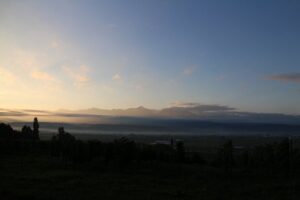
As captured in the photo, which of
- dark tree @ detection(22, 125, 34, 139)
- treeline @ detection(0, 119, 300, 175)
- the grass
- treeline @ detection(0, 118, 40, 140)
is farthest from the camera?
dark tree @ detection(22, 125, 34, 139)

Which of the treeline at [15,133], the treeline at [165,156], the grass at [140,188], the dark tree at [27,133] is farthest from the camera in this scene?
the dark tree at [27,133]

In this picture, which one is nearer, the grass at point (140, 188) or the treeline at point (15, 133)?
the grass at point (140, 188)

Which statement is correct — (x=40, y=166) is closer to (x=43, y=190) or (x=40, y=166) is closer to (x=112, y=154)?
(x=112, y=154)

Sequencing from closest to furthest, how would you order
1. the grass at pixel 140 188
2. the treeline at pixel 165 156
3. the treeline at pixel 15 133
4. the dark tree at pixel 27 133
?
the grass at pixel 140 188
the treeline at pixel 165 156
the treeline at pixel 15 133
the dark tree at pixel 27 133

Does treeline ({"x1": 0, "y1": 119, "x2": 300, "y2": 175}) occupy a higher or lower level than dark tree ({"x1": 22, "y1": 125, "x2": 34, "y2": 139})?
lower

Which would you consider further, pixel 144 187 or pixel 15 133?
pixel 15 133

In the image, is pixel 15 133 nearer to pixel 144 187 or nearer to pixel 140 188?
pixel 144 187

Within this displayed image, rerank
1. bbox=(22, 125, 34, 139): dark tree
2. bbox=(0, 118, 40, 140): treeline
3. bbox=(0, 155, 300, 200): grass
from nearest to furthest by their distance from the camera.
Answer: bbox=(0, 155, 300, 200): grass → bbox=(0, 118, 40, 140): treeline → bbox=(22, 125, 34, 139): dark tree

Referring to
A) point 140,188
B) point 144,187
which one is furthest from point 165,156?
point 140,188

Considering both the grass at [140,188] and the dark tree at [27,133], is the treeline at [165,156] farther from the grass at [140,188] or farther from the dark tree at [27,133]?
the dark tree at [27,133]

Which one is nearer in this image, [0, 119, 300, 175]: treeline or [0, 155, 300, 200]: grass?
[0, 155, 300, 200]: grass

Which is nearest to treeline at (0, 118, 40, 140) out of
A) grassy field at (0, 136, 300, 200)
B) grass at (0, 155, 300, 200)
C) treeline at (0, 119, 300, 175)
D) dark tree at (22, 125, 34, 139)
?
dark tree at (22, 125, 34, 139)

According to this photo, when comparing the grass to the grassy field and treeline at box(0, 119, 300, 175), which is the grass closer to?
the grassy field

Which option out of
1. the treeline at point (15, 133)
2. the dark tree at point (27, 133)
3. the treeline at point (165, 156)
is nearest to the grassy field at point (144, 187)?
the treeline at point (165, 156)
